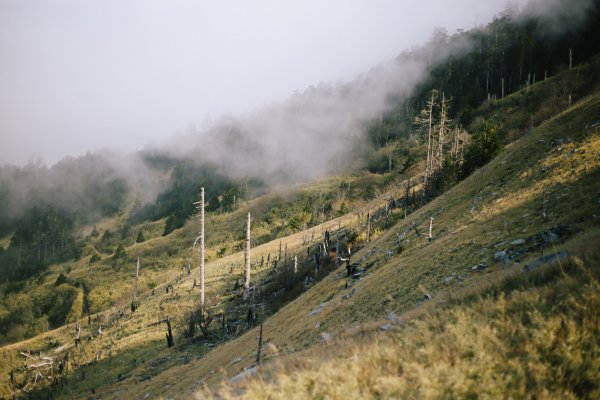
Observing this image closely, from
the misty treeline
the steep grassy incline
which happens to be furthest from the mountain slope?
the misty treeline

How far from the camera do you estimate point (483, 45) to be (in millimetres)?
121375

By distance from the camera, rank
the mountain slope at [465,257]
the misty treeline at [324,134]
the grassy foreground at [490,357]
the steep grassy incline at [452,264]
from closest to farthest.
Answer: the grassy foreground at [490,357] → the steep grassy incline at [452,264] → the mountain slope at [465,257] → the misty treeline at [324,134]

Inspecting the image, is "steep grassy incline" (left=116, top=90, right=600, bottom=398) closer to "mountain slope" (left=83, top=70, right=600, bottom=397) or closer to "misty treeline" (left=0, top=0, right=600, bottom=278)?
"mountain slope" (left=83, top=70, right=600, bottom=397)

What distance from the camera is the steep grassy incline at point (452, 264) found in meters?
5.84

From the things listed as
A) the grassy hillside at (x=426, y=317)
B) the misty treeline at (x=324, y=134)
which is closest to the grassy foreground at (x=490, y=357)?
the grassy hillside at (x=426, y=317)

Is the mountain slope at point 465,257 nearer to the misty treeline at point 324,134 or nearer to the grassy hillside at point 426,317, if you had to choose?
the grassy hillside at point 426,317

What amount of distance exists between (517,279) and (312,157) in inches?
4951

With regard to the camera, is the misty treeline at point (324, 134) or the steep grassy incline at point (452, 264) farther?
the misty treeline at point (324, 134)

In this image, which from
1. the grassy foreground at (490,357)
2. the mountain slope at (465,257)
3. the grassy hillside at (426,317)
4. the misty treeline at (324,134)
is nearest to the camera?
the grassy foreground at (490,357)

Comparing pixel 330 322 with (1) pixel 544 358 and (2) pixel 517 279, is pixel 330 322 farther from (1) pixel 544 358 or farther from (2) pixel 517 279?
(1) pixel 544 358

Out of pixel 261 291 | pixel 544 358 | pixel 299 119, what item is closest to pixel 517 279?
pixel 544 358

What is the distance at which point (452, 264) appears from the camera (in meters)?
14.2

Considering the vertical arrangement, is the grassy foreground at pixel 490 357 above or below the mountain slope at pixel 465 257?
above

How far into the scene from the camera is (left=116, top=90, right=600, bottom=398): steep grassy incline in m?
5.84
